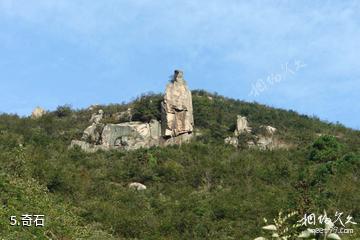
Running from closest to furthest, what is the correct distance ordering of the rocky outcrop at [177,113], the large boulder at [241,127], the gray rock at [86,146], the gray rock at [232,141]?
the gray rock at [86,146]
the gray rock at [232,141]
the rocky outcrop at [177,113]
the large boulder at [241,127]

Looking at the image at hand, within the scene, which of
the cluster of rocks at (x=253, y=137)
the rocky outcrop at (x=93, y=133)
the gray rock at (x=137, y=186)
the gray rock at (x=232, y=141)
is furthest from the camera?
the cluster of rocks at (x=253, y=137)

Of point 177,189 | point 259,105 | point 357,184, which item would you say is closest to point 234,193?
point 177,189

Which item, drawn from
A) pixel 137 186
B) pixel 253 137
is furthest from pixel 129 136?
pixel 253 137

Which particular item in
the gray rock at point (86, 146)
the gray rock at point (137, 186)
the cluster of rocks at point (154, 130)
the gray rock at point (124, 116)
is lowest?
the gray rock at point (137, 186)

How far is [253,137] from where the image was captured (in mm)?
55438

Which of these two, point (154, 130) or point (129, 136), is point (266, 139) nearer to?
point (154, 130)

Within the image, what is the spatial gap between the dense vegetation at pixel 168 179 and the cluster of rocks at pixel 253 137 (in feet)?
3.44

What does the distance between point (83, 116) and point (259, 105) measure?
2284 centimetres

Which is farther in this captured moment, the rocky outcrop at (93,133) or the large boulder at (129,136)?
the rocky outcrop at (93,133)

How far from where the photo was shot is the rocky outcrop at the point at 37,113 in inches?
2566

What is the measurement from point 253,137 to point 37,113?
26.3m

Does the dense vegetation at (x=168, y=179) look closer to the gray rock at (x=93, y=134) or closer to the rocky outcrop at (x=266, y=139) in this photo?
the rocky outcrop at (x=266, y=139)

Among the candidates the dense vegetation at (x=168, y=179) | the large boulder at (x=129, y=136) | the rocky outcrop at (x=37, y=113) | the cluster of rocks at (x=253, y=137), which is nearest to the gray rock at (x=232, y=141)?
the cluster of rocks at (x=253, y=137)

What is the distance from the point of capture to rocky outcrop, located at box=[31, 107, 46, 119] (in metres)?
65.2
